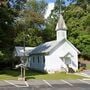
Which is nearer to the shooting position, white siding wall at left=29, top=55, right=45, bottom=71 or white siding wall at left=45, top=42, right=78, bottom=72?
white siding wall at left=45, top=42, right=78, bottom=72

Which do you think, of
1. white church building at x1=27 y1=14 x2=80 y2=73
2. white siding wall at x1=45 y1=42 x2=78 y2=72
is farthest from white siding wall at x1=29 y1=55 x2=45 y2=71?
white siding wall at x1=45 y1=42 x2=78 y2=72

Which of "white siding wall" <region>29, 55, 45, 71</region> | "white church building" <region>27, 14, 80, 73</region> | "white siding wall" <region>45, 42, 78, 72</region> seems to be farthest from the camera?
"white siding wall" <region>29, 55, 45, 71</region>

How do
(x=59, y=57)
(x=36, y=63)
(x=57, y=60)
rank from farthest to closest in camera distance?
(x=36, y=63)
(x=59, y=57)
(x=57, y=60)

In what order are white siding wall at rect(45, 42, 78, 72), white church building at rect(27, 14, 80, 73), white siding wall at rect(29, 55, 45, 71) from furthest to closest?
white siding wall at rect(29, 55, 45, 71), white church building at rect(27, 14, 80, 73), white siding wall at rect(45, 42, 78, 72)

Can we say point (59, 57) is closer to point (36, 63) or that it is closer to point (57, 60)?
point (57, 60)

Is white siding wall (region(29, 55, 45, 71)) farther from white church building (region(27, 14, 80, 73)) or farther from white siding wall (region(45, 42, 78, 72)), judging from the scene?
white siding wall (region(45, 42, 78, 72))

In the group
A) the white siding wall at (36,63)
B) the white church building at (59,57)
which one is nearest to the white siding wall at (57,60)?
the white church building at (59,57)

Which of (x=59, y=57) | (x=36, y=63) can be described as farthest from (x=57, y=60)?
(x=36, y=63)

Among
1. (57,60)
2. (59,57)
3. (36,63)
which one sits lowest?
(36,63)

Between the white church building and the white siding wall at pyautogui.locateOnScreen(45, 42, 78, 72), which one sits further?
the white church building

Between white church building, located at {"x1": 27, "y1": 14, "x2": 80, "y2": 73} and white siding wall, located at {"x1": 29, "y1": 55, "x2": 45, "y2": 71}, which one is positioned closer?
white church building, located at {"x1": 27, "y1": 14, "x2": 80, "y2": 73}

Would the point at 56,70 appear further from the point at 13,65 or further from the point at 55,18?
the point at 55,18

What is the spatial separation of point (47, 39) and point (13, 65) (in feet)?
61.9

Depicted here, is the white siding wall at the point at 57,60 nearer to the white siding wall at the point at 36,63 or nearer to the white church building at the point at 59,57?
the white church building at the point at 59,57
